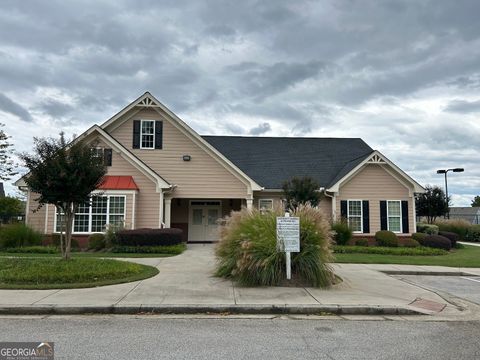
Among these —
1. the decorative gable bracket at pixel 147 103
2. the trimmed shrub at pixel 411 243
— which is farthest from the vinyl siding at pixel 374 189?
the decorative gable bracket at pixel 147 103

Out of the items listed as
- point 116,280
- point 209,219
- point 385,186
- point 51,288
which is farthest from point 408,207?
point 51,288

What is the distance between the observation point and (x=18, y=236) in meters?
16.5

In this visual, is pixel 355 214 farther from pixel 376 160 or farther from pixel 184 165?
pixel 184 165

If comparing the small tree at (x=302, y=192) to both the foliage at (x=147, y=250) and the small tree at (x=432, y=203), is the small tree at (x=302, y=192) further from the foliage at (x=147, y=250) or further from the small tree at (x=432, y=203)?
the small tree at (x=432, y=203)

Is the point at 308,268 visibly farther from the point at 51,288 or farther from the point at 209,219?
the point at 209,219

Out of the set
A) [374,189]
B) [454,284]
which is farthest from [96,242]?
[374,189]

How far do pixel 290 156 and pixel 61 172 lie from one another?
1726 cm

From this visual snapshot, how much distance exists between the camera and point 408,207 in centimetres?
2200

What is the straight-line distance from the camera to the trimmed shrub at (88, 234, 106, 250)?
16781mm

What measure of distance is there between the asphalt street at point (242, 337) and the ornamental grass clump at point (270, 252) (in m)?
2.40

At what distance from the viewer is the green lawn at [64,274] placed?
9.12 meters

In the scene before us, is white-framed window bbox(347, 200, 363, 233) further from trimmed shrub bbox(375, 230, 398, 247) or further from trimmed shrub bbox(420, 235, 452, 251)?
trimmed shrub bbox(420, 235, 452, 251)
